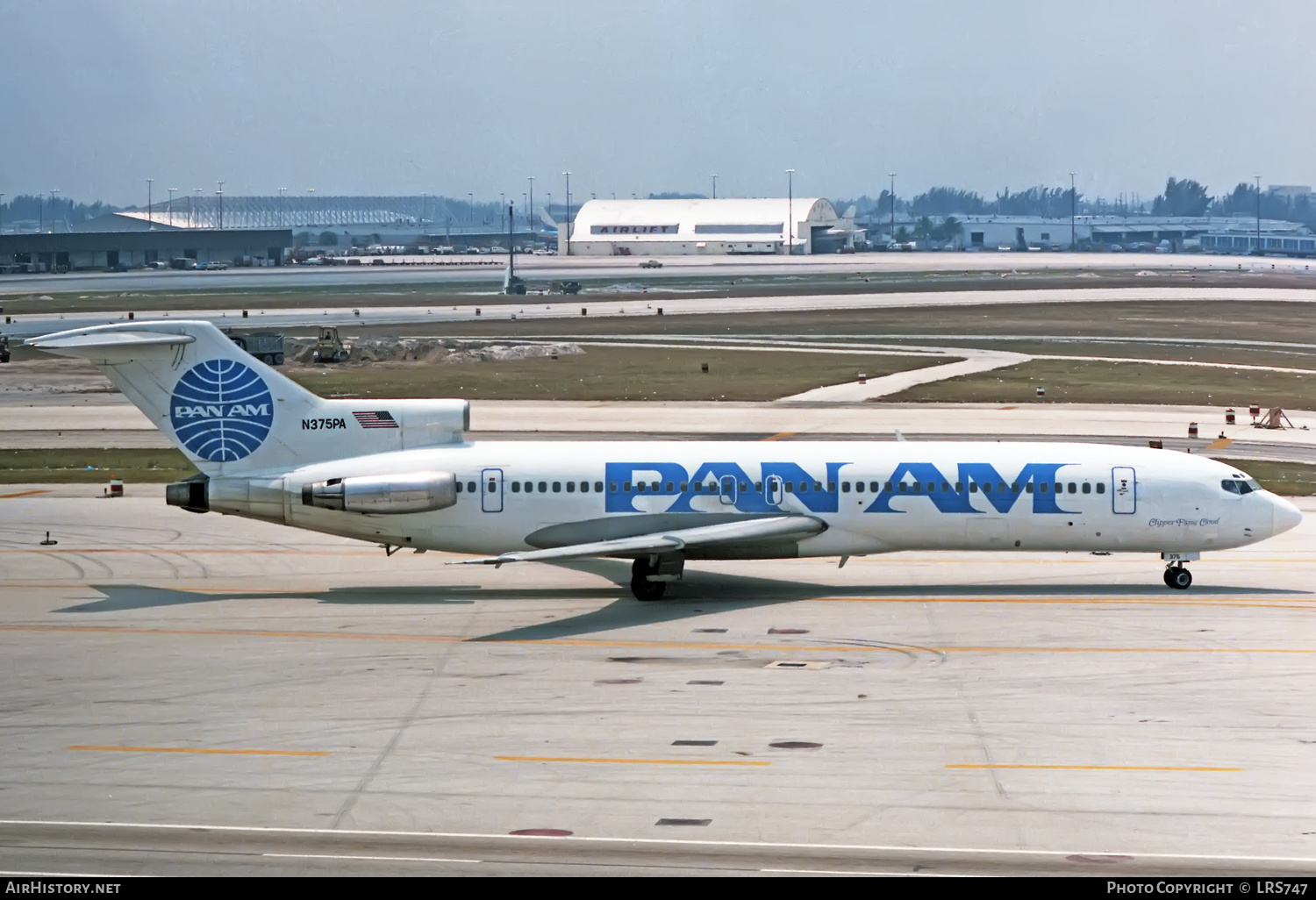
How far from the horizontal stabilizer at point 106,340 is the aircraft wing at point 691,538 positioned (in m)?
8.89

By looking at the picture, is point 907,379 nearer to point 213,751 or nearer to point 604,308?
point 604,308

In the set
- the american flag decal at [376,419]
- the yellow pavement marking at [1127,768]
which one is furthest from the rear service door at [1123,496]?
the american flag decal at [376,419]

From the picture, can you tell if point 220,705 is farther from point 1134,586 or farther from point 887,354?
point 887,354

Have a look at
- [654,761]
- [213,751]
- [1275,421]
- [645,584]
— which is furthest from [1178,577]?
[1275,421]

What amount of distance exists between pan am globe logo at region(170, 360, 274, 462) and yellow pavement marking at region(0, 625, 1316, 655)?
17.6ft

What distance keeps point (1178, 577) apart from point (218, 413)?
76.4ft

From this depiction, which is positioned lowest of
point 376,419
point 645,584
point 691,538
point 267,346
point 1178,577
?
point 645,584

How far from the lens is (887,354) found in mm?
94312

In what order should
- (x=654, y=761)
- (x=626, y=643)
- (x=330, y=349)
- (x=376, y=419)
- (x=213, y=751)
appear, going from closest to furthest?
(x=654, y=761) → (x=213, y=751) → (x=626, y=643) → (x=376, y=419) → (x=330, y=349)

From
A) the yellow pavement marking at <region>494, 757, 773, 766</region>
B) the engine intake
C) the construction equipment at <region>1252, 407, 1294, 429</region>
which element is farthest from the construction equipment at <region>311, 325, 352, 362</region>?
the yellow pavement marking at <region>494, 757, 773, 766</region>

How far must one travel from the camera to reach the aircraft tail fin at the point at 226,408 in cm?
3612

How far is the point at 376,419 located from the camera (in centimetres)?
3700

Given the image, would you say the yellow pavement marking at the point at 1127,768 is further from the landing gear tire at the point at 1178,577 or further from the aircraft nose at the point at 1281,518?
the aircraft nose at the point at 1281,518
